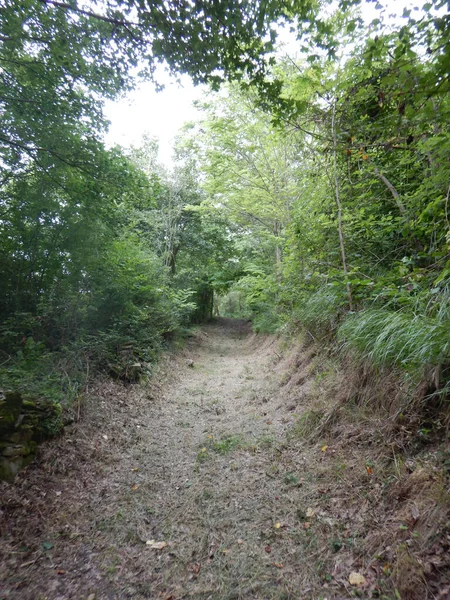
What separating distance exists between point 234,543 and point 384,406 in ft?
6.92

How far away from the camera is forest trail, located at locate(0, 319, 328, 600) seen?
2340 mm

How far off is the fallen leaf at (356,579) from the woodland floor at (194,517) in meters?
0.02

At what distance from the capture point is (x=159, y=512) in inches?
126

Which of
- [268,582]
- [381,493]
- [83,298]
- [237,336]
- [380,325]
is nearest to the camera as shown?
[268,582]

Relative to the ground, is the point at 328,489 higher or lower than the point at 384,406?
lower

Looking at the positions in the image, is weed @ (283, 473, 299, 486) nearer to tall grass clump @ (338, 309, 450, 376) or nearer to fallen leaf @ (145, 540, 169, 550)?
fallen leaf @ (145, 540, 169, 550)

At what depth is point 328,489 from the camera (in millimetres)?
3043

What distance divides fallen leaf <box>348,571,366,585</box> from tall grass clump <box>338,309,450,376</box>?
179cm

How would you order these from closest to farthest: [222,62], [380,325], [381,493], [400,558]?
1. [400,558]
2. [381,493]
3. [222,62]
4. [380,325]

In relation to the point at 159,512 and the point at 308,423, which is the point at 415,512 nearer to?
the point at 308,423

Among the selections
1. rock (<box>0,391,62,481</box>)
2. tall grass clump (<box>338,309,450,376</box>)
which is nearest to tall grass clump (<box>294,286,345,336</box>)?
tall grass clump (<box>338,309,450,376</box>)

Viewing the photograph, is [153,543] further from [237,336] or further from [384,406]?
[237,336]

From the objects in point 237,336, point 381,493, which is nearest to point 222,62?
point 381,493

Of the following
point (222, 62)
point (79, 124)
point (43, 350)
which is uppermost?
point (79, 124)
